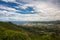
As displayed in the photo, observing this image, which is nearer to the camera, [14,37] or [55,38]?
[14,37]

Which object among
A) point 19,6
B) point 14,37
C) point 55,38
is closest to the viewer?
point 14,37

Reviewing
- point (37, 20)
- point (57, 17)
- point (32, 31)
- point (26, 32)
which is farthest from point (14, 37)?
point (57, 17)

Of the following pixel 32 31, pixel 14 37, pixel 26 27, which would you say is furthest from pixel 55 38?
pixel 14 37

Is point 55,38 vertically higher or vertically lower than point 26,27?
lower

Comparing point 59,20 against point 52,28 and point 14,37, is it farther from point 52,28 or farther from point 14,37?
point 14,37

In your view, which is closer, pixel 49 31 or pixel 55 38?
pixel 49 31

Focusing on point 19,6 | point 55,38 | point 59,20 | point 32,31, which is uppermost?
point 19,6

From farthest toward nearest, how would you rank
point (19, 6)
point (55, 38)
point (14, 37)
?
point (55, 38) → point (19, 6) → point (14, 37)

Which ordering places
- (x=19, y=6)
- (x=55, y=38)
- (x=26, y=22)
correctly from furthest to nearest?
(x=55, y=38)
(x=19, y=6)
(x=26, y=22)

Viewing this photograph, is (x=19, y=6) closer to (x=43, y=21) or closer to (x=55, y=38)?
(x=43, y=21)
